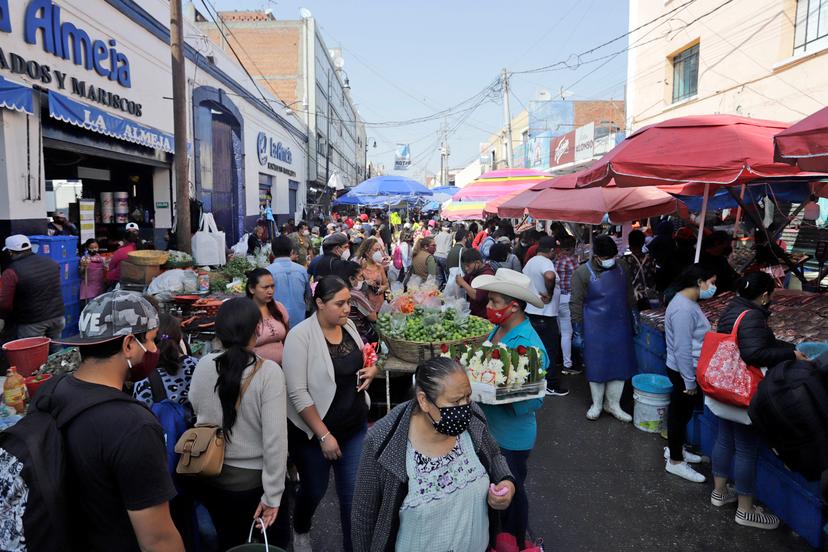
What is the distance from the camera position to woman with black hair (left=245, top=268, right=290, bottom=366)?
420cm

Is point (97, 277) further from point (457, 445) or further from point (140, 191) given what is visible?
point (457, 445)

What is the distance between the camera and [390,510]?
2248mm

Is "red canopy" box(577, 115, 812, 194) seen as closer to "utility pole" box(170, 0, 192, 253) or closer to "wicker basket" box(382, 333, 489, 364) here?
"wicker basket" box(382, 333, 489, 364)

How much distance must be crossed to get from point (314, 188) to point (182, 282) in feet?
103

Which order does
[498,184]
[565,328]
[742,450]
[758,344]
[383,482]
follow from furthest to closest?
[498,184], [565,328], [742,450], [758,344], [383,482]

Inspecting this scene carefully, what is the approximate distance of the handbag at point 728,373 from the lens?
3881 millimetres

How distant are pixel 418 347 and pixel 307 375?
1470 millimetres

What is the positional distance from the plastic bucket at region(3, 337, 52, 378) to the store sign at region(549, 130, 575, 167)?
78.3 feet

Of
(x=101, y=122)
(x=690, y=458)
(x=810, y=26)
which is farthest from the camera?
(x=810, y=26)

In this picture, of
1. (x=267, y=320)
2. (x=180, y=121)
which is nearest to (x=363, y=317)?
(x=267, y=320)

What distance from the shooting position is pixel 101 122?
8664 mm

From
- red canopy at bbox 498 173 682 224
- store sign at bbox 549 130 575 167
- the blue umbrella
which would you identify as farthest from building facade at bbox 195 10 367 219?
red canopy at bbox 498 173 682 224

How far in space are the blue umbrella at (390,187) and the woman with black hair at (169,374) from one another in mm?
11280

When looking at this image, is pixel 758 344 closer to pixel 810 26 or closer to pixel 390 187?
pixel 810 26
